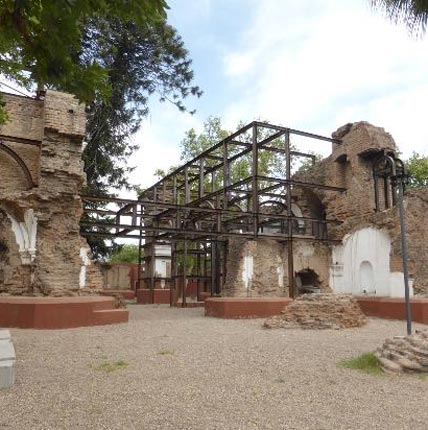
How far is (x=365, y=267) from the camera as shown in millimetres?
15586

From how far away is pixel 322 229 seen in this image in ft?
58.4

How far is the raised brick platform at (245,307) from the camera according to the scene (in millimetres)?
12320

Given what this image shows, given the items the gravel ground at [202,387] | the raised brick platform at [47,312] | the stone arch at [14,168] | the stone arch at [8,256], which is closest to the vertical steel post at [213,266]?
the stone arch at [14,168]

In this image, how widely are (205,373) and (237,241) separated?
1024cm

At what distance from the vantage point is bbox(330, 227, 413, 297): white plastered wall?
14.6m

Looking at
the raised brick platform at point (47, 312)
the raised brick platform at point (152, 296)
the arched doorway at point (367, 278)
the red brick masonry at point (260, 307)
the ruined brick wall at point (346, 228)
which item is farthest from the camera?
the raised brick platform at point (152, 296)

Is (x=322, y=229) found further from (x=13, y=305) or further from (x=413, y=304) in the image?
(x=13, y=305)

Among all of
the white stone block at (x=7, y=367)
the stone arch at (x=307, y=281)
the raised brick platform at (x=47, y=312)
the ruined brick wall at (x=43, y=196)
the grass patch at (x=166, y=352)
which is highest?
the ruined brick wall at (x=43, y=196)

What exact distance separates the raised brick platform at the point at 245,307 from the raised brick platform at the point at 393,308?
8.80ft

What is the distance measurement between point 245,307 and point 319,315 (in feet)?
8.41

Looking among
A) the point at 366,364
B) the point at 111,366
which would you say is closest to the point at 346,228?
the point at 366,364

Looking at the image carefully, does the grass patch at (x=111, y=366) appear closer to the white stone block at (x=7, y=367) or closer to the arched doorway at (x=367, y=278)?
the white stone block at (x=7, y=367)

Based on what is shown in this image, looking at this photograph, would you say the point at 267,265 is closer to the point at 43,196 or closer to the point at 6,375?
the point at 43,196

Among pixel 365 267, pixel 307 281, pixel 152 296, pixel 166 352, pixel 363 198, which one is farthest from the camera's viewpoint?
pixel 152 296
